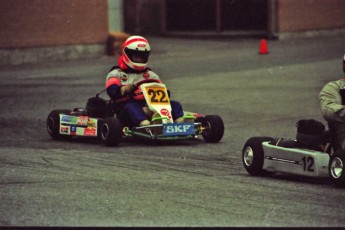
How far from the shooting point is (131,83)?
1296cm

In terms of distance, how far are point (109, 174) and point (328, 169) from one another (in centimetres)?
205

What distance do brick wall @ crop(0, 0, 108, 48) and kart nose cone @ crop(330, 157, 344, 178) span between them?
1634 centimetres

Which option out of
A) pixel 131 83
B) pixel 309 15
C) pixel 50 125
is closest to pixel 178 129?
pixel 131 83

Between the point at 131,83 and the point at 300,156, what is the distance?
176 inches

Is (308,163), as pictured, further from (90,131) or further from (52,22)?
(52,22)

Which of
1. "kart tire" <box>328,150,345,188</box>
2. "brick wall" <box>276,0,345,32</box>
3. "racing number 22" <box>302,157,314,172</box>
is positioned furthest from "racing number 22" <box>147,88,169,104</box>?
"brick wall" <box>276,0,345,32</box>

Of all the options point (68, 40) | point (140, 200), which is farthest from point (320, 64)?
point (140, 200)

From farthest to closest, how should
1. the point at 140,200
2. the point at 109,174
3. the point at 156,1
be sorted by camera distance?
the point at 156,1, the point at 109,174, the point at 140,200

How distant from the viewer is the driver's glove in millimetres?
12633

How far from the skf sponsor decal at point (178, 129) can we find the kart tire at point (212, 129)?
1.18 feet

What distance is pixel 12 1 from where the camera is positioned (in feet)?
78.5

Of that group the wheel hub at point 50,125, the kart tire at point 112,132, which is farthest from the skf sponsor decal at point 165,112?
the wheel hub at point 50,125

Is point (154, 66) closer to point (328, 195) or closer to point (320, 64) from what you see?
point (320, 64)

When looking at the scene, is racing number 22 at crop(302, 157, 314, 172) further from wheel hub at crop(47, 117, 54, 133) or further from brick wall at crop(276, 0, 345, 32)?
→ brick wall at crop(276, 0, 345, 32)
